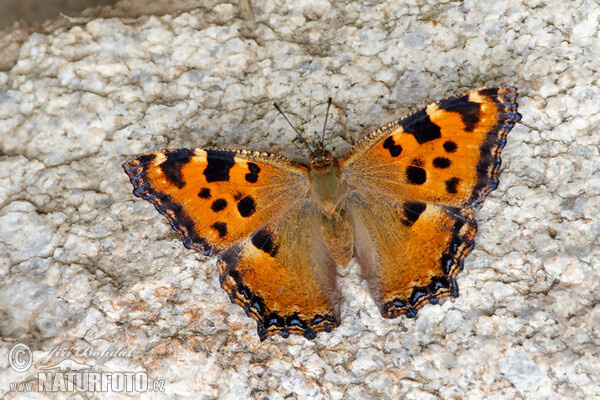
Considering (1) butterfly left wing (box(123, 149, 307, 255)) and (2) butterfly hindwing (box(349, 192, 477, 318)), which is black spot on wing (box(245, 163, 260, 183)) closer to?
(1) butterfly left wing (box(123, 149, 307, 255))

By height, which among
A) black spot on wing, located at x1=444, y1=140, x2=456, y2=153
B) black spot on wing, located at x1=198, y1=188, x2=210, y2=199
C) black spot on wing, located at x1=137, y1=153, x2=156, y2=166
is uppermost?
black spot on wing, located at x1=444, y1=140, x2=456, y2=153

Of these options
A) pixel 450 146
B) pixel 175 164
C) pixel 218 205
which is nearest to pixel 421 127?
pixel 450 146

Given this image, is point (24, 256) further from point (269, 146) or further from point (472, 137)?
point (472, 137)

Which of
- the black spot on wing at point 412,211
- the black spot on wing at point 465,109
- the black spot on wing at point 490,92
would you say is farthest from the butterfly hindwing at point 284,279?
the black spot on wing at point 490,92

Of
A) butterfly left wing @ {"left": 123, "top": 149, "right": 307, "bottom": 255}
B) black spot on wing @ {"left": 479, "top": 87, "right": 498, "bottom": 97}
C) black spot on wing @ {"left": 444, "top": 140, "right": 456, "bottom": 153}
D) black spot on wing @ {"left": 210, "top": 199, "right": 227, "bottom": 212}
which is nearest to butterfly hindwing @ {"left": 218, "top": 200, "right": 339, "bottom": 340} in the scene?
butterfly left wing @ {"left": 123, "top": 149, "right": 307, "bottom": 255}

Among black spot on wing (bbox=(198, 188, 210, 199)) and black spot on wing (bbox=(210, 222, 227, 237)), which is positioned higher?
black spot on wing (bbox=(198, 188, 210, 199))

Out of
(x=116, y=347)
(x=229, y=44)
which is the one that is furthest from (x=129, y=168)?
(x=229, y=44)

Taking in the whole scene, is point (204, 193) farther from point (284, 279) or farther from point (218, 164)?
point (284, 279)
